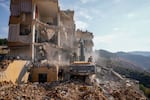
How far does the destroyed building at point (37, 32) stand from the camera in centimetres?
2733

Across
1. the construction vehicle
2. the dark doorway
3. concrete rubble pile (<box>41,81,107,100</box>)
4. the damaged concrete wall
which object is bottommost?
concrete rubble pile (<box>41,81,107,100</box>)

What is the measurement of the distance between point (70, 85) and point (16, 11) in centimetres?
1504

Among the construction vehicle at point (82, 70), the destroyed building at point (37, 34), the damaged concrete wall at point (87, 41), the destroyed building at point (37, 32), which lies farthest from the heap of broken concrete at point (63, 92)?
the damaged concrete wall at point (87, 41)

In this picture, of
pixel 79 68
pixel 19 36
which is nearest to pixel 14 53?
pixel 19 36

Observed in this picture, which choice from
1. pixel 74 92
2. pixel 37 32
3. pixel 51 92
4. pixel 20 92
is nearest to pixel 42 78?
pixel 51 92

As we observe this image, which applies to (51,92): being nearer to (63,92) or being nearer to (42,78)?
(63,92)

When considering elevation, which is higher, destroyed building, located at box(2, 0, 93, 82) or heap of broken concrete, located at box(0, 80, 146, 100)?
destroyed building, located at box(2, 0, 93, 82)

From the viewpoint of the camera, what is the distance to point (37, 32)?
29.4 metres

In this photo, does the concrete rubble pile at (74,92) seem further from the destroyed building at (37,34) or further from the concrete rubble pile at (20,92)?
the destroyed building at (37,34)

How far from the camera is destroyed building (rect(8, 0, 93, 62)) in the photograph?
27334 millimetres

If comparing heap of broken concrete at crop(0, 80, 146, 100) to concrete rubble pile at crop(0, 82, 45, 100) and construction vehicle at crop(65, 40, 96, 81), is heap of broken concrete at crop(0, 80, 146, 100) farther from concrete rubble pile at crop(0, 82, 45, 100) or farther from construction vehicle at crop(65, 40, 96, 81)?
construction vehicle at crop(65, 40, 96, 81)

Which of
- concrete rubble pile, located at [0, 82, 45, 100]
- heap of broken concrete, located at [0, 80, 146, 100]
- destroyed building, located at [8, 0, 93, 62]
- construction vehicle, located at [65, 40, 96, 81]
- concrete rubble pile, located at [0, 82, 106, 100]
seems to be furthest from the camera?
destroyed building, located at [8, 0, 93, 62]

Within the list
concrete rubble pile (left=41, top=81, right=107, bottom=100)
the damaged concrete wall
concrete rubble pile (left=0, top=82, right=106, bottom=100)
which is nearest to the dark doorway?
concrete rubble pile (left=0, top=82, right=106, bottom=100)

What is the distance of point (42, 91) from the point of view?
652 inches
